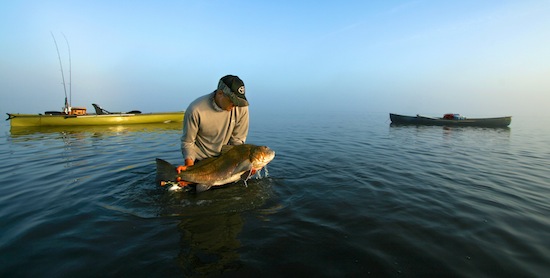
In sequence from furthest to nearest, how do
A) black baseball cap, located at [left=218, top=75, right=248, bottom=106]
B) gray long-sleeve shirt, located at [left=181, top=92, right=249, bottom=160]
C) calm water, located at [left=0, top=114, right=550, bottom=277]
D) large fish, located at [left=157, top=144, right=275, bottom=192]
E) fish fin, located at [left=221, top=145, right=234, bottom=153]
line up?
1. fish fin, located at [left=221, top=145, right=234, bottom=153]
2. gray long-sleeve shirt, located at [left=181, top=92, right=249, bottom=160]
3. large fish, located at [left=157, top=144, right=275, bottom=192]
4. black baseball cap, located at [left=218, top=75, right=248, bottom=106]
5. calm water, located at [left=0, top=114, right=550, bottom=277]

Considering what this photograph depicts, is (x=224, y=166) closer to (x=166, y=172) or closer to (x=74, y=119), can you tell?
(x=166, y=172)

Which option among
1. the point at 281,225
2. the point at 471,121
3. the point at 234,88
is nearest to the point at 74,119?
the point at 234,88

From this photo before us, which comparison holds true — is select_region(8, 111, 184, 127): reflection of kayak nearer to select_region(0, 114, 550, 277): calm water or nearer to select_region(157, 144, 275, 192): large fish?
select_region(0, 114, 550, 277): calm water

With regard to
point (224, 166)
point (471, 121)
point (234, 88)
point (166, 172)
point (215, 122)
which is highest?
point (234, 88)

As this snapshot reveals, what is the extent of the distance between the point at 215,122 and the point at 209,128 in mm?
193

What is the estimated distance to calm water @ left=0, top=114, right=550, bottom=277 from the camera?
12.5 ft

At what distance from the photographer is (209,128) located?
5.88 m

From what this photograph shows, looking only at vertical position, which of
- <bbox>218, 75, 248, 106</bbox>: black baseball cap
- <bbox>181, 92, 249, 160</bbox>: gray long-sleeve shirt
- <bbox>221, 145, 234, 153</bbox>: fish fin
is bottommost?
<bbox>221, 145, 234, 153</bbox>: fish fin

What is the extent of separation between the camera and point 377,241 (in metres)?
4.51

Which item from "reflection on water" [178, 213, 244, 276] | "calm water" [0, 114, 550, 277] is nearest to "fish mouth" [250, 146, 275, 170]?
"calm water" [0, 114, 550, 277]

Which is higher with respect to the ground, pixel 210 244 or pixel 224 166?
pixel 224 166

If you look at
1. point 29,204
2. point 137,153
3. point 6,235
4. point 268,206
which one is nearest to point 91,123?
point 137,153

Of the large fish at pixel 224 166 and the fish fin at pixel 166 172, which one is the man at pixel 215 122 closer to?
the fish fin at pixel 166 172

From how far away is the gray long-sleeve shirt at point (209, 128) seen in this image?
18.6ft
